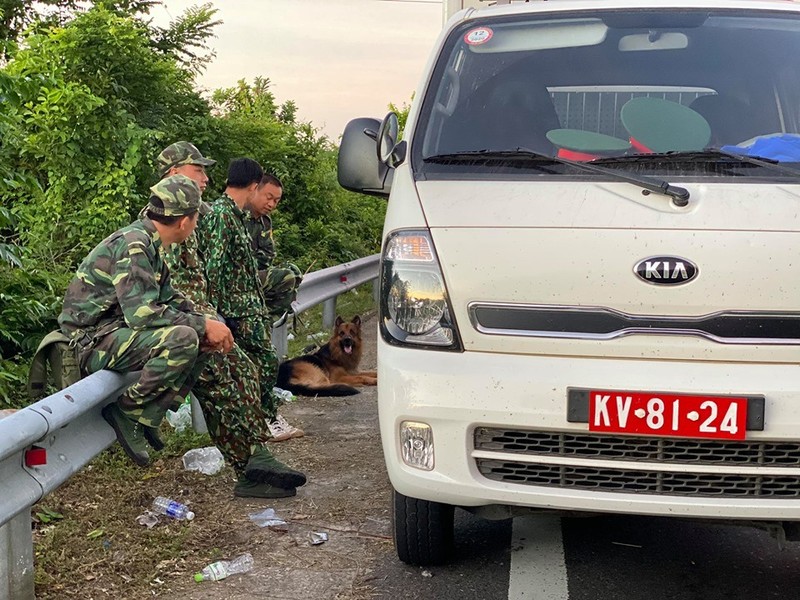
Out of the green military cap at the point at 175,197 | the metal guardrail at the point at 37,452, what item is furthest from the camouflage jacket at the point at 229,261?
the metal guardrail at the point at 37,452

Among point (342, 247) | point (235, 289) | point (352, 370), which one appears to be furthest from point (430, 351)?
point (342, 247)

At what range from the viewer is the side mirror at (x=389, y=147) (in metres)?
3.90

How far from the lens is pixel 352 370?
25.2 ft

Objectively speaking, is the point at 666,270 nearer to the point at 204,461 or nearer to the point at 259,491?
the point at 259,491

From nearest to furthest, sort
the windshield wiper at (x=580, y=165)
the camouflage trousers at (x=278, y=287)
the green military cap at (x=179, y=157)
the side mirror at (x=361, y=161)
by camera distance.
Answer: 1. the windshield wiper at (x=580, y=165)
2. the side mirror at (x=361, y=161)
3. the green military cap at (x=179, y=157)
4. the camouflage trousers at (x=278, y=287)

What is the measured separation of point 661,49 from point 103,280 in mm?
2629

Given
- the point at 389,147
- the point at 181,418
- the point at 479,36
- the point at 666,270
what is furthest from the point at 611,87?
the point at 181,418

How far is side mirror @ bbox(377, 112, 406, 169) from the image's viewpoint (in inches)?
154

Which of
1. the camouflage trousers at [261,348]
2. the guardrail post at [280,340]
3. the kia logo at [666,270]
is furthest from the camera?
the guardrail post at [280,340]

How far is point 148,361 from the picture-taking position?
413cm

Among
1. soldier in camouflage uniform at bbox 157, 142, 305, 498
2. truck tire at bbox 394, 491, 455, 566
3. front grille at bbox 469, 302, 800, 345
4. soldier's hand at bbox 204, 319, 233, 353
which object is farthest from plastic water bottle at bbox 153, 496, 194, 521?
front grille at bbox 469, 302, 800, 345

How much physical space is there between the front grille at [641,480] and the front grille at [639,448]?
5 centimetres

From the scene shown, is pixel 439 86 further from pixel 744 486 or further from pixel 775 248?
pixel 744 486

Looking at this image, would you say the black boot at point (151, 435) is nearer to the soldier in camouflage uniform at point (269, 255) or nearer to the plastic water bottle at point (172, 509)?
the plastic water bottle at point (172, 509)
